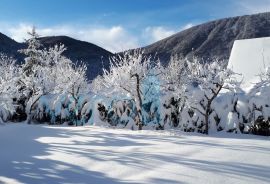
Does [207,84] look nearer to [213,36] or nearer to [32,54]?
[32,54]

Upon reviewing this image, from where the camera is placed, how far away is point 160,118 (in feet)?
75.2

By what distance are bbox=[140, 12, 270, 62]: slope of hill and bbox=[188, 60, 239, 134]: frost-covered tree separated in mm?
69222

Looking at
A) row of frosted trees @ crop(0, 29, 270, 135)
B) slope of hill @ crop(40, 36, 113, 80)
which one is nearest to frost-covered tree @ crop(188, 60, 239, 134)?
row of frosted trees @ crop(0, 29, 270, 135)

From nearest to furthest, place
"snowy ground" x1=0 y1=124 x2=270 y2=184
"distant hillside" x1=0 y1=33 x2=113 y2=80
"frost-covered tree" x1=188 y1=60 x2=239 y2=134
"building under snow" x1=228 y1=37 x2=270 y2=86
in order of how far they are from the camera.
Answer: "snowy ground" x1=0 y1=124 x2=270 y2=184 < "frost-covered tree" x1=188 y1=60 x2=239 y2=134 < "building under snow" x1=228 y1=37 x2=270 y2=86 < "distant hillside" x1=0 y1=33 x2=113 y2=80

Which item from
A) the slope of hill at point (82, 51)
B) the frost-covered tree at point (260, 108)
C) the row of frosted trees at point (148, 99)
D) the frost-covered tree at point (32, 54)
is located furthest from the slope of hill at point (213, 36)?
the frost-covered tree at point (260, 108)

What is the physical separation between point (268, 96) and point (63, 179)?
14689mm

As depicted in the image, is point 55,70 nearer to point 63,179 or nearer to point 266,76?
point 266,76

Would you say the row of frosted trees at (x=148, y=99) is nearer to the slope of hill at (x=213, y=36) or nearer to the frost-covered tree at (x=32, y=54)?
the frost-covered tree at (x=32, y=54)

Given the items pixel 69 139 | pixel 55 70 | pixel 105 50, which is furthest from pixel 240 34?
pixel 69 139

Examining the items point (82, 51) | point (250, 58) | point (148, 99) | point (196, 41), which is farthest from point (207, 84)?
point (82, 51)

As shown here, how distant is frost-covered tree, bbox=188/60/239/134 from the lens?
19727mm

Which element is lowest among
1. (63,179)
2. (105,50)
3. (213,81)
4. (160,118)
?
(63,179)

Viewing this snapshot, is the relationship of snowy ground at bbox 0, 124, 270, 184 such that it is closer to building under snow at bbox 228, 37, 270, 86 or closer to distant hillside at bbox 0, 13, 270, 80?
building under snow at bbox 228, 37, 270, 86

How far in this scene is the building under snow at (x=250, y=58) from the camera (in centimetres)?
2581
